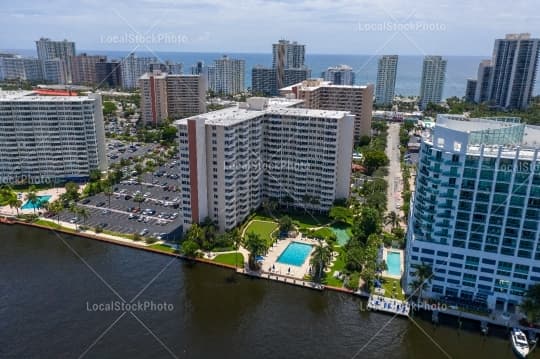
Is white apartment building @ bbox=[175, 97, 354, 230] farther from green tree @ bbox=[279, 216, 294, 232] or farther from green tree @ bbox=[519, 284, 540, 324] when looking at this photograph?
green tree @ bbox=[519, 284, 540, 324]

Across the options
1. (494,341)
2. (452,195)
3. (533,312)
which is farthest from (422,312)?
(452,195)

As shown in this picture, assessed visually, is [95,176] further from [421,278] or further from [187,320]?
[421,278]

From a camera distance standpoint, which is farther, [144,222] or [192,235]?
[144,222]

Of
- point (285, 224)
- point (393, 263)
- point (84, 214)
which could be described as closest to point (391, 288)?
point (393, 263)

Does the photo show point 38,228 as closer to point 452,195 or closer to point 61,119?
point 61,119

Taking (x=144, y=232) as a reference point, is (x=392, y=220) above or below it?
above

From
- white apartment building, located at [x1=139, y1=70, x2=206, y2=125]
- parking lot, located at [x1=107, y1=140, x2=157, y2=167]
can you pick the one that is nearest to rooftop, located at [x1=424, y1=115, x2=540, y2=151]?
parking lot, located at [x1=107, y1=140, x2=157, y2=167]

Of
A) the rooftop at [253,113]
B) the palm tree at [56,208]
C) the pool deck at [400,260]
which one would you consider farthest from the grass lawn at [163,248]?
the pool deck at [400,260]
